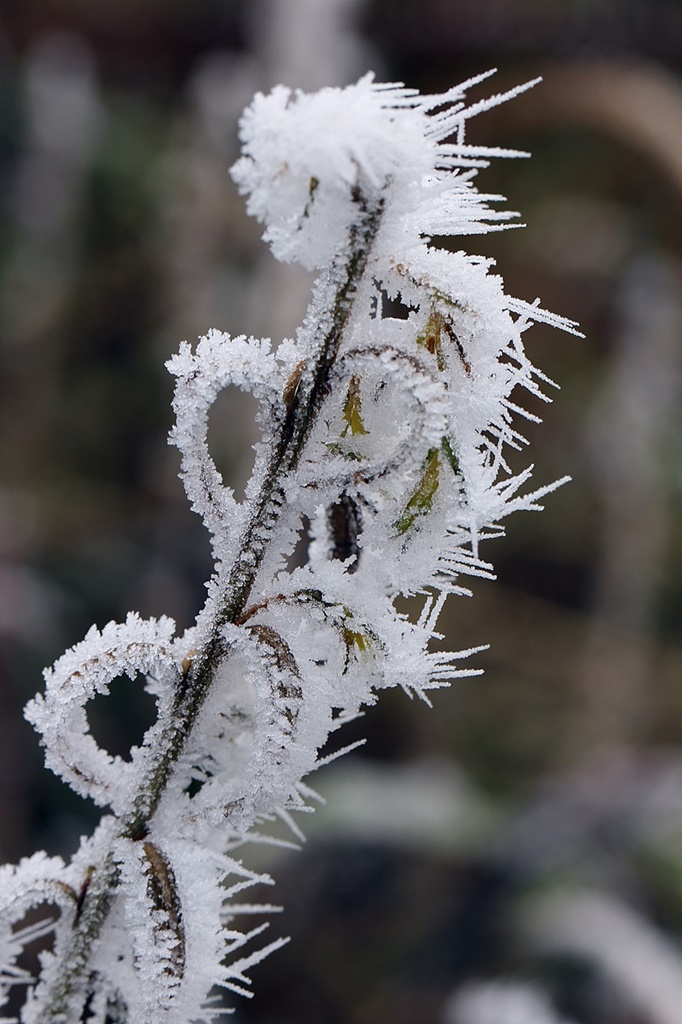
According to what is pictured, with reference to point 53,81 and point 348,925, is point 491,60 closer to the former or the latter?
point 53,81

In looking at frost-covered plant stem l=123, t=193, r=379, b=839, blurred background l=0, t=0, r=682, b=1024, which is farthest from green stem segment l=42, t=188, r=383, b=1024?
blurred background l=0, t=0, r=682, b=1024

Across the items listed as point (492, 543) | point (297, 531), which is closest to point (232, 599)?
point (297, 531)

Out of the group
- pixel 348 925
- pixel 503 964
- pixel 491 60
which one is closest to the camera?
pixel 503 964

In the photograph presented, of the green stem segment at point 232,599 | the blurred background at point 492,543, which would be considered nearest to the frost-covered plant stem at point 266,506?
the green stem segment at point 232,599

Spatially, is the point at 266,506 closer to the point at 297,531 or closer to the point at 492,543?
the point at 297,531

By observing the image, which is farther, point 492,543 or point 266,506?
point 492,543

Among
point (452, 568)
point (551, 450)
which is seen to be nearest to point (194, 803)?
point (452, 568)

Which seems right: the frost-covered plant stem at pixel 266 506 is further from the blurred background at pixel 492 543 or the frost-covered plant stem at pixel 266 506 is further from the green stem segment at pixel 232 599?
the blurred background at pixel 492 543
